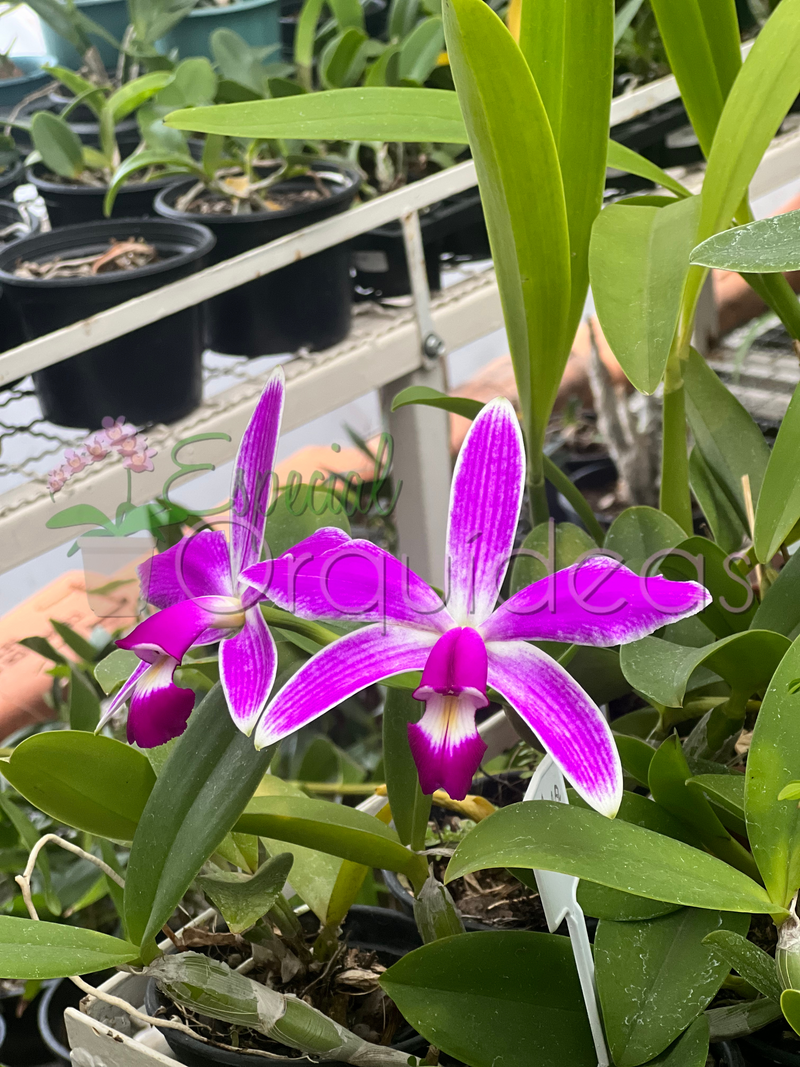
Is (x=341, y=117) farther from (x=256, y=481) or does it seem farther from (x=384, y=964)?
(x=384, y=964)

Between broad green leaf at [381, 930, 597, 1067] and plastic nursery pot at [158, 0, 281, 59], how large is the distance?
163 centimetres

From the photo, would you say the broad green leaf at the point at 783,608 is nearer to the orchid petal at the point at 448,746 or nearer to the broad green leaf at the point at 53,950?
the orchid petal at the point at 448,746

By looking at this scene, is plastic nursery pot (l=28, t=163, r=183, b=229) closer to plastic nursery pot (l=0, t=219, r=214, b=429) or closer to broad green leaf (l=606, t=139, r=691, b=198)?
plastic nursery pot (l=0, t=219, r=214, b=429)

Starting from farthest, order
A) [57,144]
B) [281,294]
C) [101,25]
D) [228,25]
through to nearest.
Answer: [101,25], [228,25], [57,144], [281,294]

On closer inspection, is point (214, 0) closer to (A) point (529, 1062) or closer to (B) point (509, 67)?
(B) point (509, 67)

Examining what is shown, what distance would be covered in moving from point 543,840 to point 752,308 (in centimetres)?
177

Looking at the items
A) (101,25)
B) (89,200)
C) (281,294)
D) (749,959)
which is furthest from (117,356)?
(101,25)

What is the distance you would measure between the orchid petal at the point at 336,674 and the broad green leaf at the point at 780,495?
0.57 ft

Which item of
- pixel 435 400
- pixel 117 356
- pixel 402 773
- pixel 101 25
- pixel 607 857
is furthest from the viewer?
pixel 101 25

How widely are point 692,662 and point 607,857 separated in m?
0.10

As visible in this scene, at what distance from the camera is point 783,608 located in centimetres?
53

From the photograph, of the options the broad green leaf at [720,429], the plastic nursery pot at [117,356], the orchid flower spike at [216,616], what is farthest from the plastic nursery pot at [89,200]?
the orchid flower spike at [216,616]

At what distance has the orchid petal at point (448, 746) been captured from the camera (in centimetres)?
→ 38

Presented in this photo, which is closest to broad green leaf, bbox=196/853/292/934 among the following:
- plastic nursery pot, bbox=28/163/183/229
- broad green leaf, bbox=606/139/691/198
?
broad green leaf, bbox=606/139/691/198
